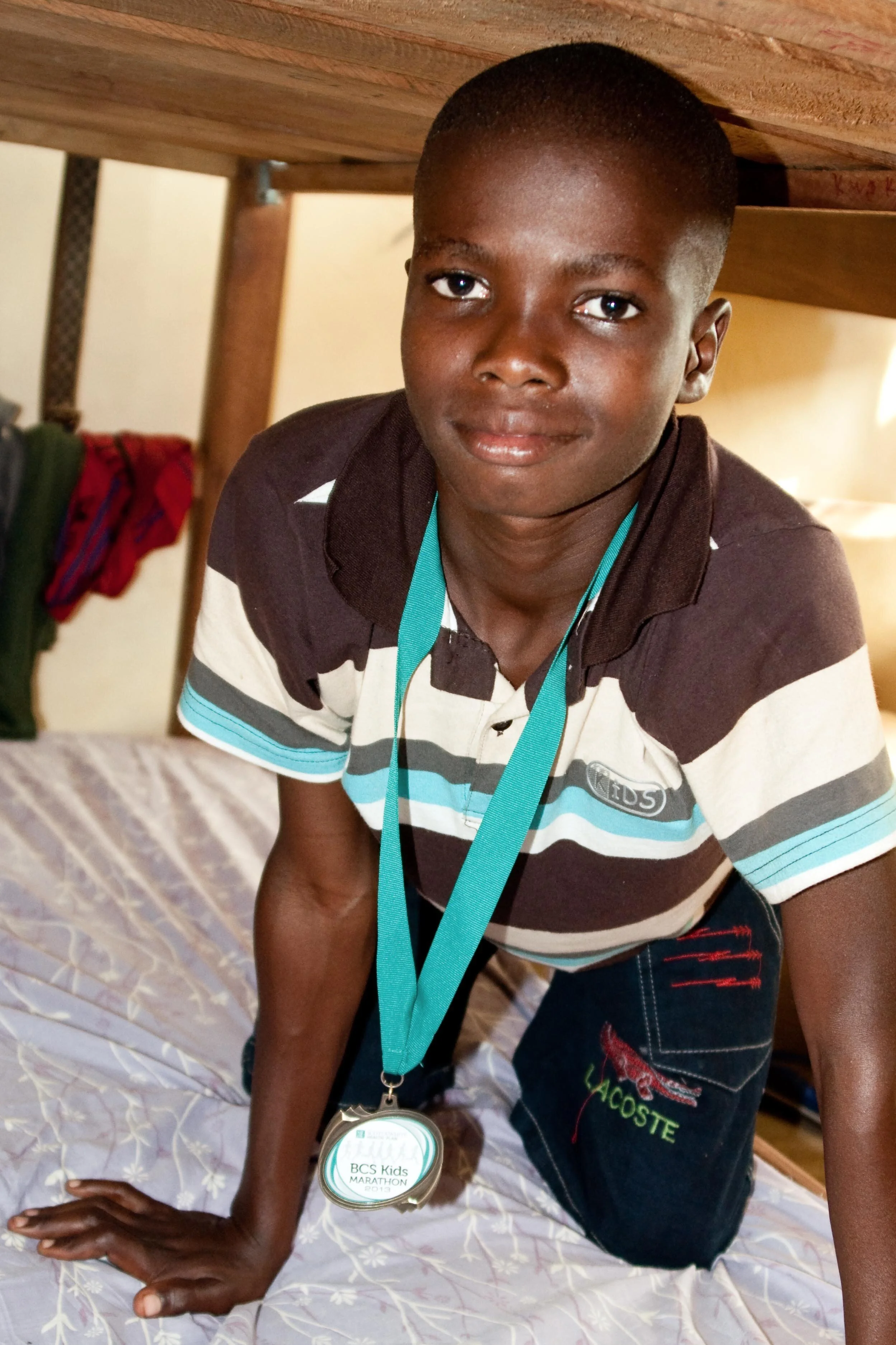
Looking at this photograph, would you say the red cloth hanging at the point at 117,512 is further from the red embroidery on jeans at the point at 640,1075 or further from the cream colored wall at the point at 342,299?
the red embroidery on jeans at the point at 640,1075

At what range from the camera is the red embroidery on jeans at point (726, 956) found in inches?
59.6

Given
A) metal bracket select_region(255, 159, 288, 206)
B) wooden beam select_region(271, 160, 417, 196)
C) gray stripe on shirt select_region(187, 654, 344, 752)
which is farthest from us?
metal bracket select_region(255, 159, 288, 206)

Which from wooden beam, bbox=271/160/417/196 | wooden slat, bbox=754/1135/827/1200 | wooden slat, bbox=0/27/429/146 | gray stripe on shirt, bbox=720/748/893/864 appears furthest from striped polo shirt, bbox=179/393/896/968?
wooden beam, bbox=271/160/417/196

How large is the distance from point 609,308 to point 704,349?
0.15 meters

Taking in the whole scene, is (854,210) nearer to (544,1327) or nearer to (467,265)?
(467,265)

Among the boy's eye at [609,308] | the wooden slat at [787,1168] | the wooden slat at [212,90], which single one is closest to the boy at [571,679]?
the boy's eye at [609,308]

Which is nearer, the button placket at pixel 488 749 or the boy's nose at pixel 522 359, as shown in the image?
the boy's nose at pixel 522 359

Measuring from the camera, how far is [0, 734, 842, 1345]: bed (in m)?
1.32

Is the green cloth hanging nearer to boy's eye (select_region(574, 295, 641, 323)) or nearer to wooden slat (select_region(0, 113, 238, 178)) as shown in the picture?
wooden slat (select_region(0, 113, 238, 178))

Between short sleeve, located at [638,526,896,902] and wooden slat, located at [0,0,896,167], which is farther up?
wooden slat, located at [0,0,896,167]

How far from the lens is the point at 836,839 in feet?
3.31

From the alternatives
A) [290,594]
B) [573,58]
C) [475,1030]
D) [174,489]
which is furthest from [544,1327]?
[174,489]

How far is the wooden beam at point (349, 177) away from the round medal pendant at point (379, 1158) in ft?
3.66

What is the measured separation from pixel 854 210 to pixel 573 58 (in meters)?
0.45
